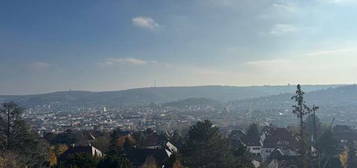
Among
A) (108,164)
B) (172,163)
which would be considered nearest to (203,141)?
(172,163)

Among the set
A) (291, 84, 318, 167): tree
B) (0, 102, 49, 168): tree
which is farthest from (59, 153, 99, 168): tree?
(291, 84, 318, 167): tree

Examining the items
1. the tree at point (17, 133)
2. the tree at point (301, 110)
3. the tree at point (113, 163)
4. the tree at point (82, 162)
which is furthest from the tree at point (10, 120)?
the tree at point (301, 110)

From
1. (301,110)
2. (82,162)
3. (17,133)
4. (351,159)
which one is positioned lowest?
(351,159)

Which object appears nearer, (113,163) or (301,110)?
(113,163)

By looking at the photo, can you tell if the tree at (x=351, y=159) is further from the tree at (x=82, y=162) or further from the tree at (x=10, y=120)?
the tree at (x=10, y=120)

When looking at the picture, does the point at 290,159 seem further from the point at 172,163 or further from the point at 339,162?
the point at 172,163

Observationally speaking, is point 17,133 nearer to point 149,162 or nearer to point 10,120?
point 10,120

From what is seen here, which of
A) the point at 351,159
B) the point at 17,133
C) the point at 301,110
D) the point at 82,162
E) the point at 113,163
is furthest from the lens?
the point at 351,159

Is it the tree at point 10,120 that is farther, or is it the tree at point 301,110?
the tree at point 10,120

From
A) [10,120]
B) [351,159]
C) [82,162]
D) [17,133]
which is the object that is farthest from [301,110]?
[10,120]

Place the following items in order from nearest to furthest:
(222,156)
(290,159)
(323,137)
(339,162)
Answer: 1. (222,156)
2. (339,162)
3. (290,159)
4. (323,137)

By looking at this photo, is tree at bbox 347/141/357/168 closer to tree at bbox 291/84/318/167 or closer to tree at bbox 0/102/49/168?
tree at bbox 291/84/318/167
